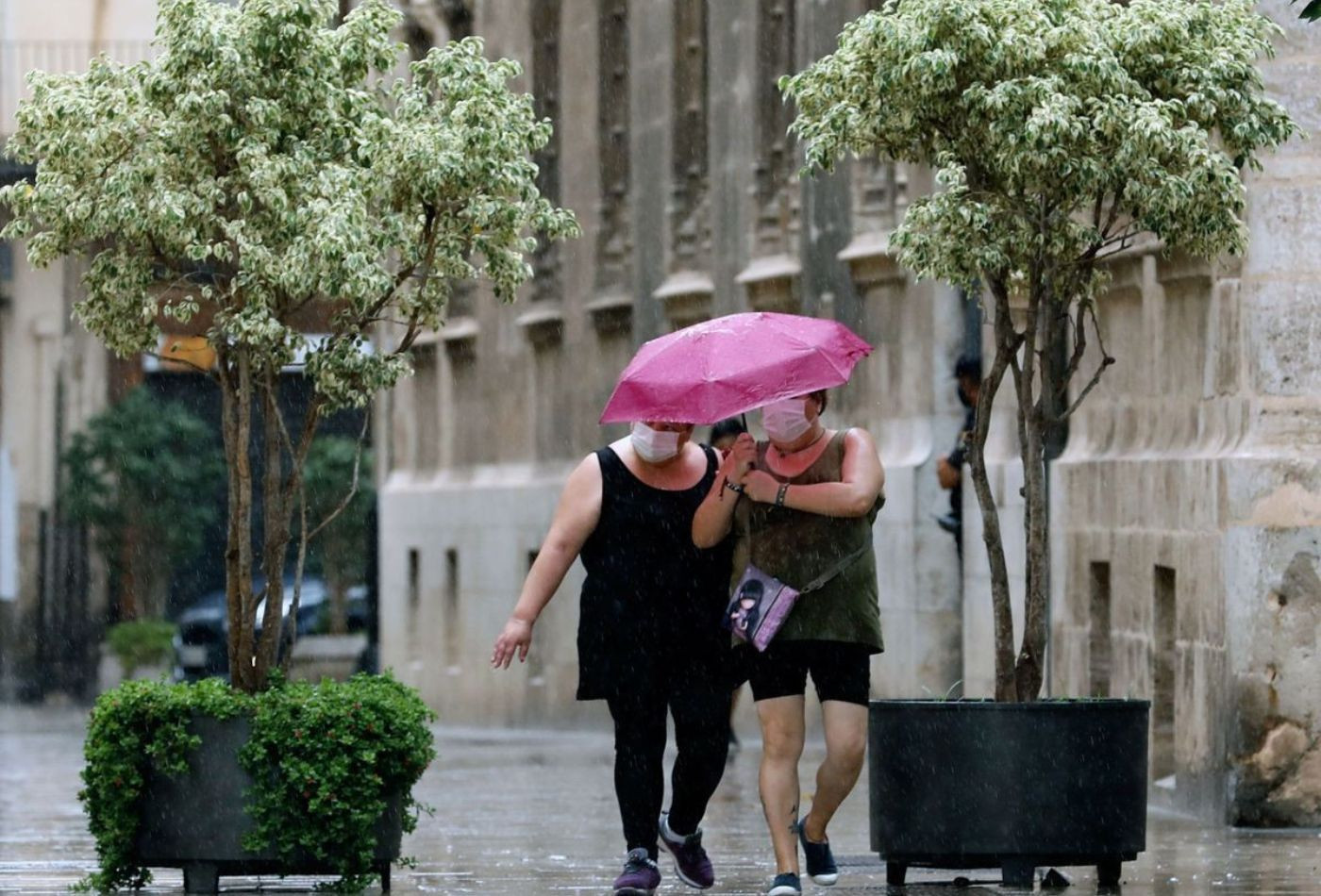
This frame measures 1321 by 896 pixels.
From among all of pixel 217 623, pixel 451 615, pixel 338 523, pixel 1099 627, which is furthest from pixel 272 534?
pixel 338 523

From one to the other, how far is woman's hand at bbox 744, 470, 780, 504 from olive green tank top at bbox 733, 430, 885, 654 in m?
0.11

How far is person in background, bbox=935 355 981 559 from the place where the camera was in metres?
17.7

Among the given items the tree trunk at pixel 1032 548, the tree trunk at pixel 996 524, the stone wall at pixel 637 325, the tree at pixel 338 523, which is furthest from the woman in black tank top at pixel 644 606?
the tree at pixel 338 523

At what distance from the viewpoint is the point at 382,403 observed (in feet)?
121

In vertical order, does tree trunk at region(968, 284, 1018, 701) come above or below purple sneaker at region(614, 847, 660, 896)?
above

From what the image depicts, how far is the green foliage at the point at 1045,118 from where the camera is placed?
11.0 meters

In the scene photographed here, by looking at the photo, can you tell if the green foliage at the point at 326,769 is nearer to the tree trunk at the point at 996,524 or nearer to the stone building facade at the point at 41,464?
the tree trunk at the point at 996,524

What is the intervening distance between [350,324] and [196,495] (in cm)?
3016

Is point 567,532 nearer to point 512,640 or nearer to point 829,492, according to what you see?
point 512,640

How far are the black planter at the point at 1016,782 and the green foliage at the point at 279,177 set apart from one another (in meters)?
2.46

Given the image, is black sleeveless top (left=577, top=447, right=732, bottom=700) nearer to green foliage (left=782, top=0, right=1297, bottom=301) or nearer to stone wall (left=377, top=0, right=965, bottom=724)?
green foliage (left=782, top=0, right=1297, bottom=301)

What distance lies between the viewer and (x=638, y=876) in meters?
10.5

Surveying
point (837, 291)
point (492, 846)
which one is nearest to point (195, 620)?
point (837, 291)

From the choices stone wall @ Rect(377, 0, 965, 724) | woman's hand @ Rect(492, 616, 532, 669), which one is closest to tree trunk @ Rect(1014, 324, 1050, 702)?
woman's hand @ Rect(492, 616, 532, 669)
